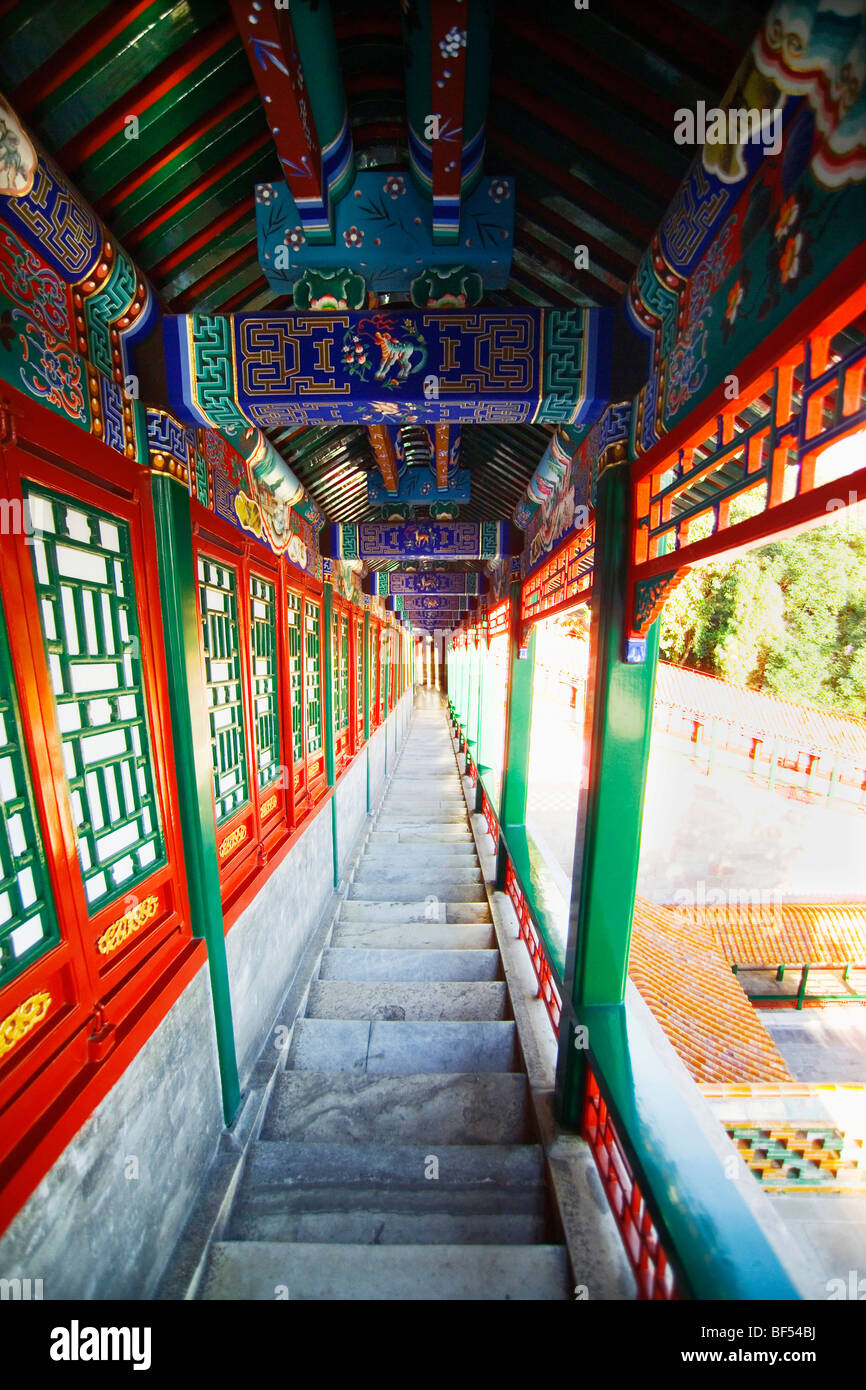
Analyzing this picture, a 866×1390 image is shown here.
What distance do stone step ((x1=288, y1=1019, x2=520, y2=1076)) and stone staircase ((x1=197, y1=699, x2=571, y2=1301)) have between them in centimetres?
1

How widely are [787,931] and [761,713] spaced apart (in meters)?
8.50

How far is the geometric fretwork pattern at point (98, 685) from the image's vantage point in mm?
2137

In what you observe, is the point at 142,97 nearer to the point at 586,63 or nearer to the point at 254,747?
the point at 586,63

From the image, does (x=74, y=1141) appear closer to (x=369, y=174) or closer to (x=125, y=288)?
(x=125, y=288)

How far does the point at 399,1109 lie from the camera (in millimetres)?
3740

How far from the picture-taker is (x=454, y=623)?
19.8 metres

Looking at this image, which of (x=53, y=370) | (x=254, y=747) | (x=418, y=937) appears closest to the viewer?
(x=53, y=370)

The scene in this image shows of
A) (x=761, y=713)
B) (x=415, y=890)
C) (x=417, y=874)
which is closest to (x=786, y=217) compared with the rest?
(x=415, y=890)

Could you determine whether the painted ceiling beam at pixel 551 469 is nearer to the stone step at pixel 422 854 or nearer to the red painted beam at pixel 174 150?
the red painted beam at pixel 174 150

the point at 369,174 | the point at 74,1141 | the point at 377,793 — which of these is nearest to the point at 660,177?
the point at 369,174

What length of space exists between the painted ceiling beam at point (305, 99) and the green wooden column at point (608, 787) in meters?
1.90

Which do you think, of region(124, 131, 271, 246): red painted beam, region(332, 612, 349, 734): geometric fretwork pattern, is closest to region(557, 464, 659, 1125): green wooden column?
region(124, 131, 271, 246): red painted beam

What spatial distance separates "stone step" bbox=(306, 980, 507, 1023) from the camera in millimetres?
4625

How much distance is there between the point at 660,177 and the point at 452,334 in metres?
1.03
